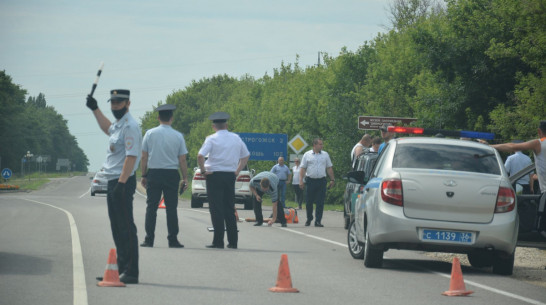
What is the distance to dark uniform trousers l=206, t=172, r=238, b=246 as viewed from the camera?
1378 centimetres

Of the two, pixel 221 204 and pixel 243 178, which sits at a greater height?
pixel 221 204

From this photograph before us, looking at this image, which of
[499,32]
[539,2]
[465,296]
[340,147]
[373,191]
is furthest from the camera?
[340,147]

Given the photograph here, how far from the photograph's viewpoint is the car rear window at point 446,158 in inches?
456

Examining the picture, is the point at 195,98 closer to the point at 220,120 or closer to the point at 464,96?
the point at 464,96

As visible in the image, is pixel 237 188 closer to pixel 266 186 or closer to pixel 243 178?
pixel 243 178

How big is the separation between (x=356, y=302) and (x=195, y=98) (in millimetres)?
113347

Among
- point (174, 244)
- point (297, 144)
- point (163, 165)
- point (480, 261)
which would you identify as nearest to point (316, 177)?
point (174, 244)

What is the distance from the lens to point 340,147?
57.8 m

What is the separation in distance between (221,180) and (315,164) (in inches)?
289

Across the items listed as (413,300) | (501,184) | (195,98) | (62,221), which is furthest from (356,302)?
(195,98)

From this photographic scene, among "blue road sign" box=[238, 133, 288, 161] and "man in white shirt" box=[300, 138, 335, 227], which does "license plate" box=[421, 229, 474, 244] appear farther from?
"blue road sign" box=[238, 133, 288, 161]

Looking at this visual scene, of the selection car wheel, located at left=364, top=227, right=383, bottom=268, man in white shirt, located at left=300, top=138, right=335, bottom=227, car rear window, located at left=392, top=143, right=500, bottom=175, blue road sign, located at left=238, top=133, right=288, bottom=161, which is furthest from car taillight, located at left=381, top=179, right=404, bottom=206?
blue road sign, located at left=238, top=133, right=288, bottom=161

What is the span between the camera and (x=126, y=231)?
9.52 meters

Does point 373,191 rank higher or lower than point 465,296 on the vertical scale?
higher
